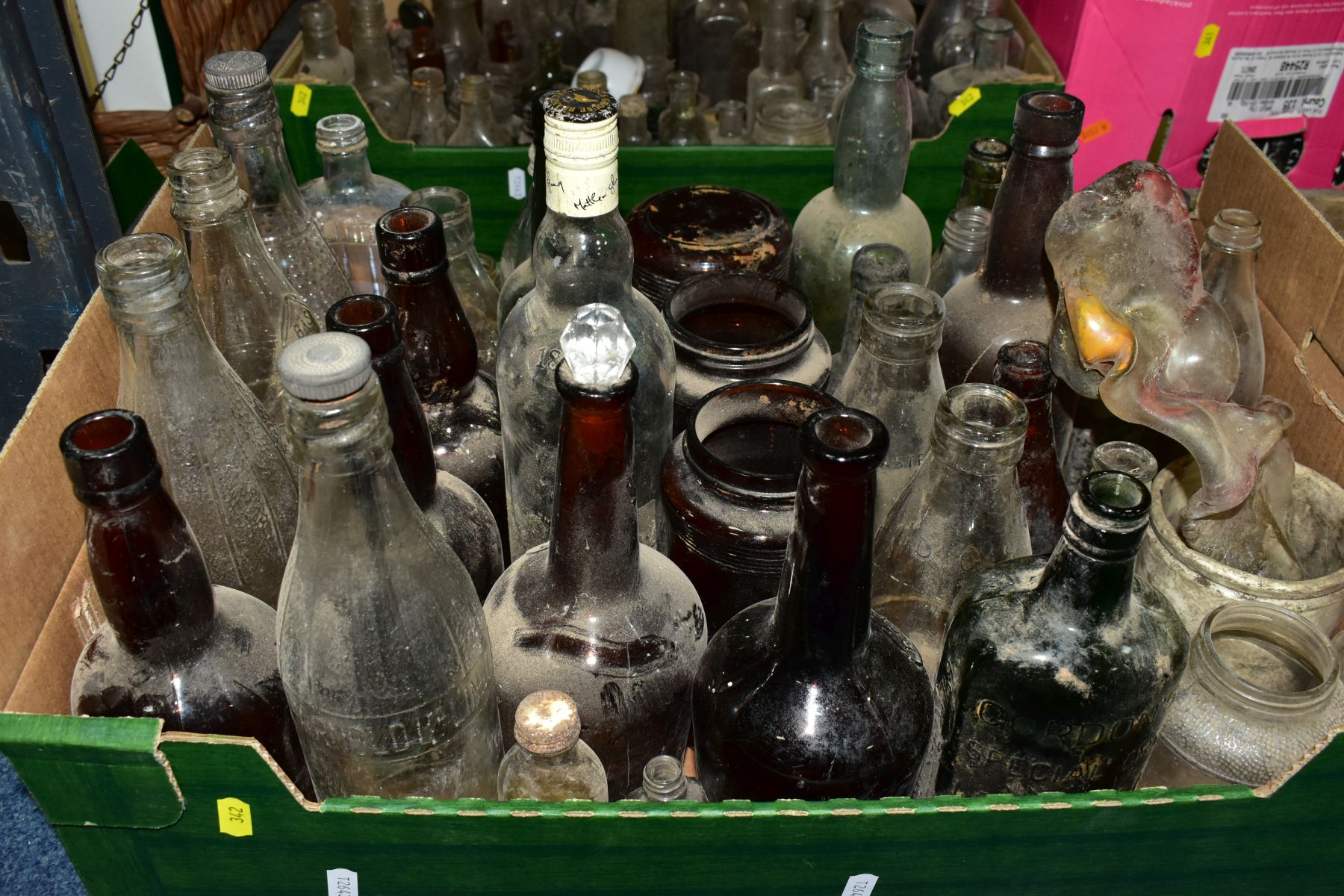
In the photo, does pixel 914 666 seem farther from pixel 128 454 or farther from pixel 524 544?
pixel 128 454

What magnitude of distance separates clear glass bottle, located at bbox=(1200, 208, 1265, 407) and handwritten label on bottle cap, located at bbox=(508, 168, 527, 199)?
2.66 feet

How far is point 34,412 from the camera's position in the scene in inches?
32.3

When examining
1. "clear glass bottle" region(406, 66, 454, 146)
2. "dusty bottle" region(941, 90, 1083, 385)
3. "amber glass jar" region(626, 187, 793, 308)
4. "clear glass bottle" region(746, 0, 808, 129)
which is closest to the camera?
"dusty bottle" region(941, 90, 1083, 385)

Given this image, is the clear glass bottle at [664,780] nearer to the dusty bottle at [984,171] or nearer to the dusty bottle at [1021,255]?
the dusty bottle at [1021,255]

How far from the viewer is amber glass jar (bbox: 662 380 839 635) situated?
78 centimetres

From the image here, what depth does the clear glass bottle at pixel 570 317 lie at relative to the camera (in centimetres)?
71

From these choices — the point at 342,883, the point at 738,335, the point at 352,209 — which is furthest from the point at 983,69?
the point at 342,883

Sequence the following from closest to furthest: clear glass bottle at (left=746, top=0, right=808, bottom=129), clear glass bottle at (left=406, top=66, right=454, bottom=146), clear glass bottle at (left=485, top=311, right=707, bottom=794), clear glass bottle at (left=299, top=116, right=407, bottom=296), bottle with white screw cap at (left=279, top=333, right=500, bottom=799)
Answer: bottle with white screw cap at (left=279, top=333, right=500, bottom=799), clear glass bottle at (left=485, top=311, right=707, bottom=794), clear glass bottle at (left=299, top=116, right=407, bottom=296), clear glass bottle at (left=406, top=66, right=454, bottom=146), clear glass bottle at (left=746, top=0, right=808, bottom=129)

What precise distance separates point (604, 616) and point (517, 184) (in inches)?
32.0

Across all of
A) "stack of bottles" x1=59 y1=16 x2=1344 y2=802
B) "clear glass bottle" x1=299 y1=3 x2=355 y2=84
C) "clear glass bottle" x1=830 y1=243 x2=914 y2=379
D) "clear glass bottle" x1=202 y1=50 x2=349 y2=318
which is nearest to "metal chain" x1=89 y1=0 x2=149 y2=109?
"clear glass bottle" x1=299 y1=3 x2=355 y2=84

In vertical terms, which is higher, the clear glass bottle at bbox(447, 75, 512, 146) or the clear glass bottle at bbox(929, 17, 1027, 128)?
the clear glass bottle at bbox(929, 17, 1027, 128)

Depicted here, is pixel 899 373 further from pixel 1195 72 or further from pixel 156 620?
pixel 1195 72

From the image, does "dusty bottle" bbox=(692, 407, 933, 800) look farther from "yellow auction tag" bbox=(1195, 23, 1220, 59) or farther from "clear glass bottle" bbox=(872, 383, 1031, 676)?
"yellow auction tag" bbox=(1195, 23, 1220, 59)

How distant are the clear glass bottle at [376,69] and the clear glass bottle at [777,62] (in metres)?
0.60
